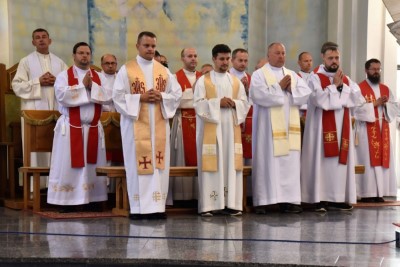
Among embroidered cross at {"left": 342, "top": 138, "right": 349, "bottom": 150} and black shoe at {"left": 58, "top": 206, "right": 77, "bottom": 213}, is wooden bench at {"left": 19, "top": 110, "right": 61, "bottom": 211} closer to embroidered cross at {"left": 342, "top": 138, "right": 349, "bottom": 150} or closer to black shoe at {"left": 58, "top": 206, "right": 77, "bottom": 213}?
black shoe at {"left": 58, "top": 206, "right": 77, "bottom": 213}

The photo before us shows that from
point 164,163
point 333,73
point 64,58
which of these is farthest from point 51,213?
point 64,58

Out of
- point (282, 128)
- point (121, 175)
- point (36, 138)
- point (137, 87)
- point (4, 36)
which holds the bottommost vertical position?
point (121, 175)

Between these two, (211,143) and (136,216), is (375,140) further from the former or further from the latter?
(136,216)

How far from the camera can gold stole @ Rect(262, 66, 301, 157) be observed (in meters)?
8.43

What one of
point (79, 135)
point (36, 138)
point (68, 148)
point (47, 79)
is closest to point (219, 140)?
point (79, 135)

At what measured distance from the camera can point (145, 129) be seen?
7.89 m

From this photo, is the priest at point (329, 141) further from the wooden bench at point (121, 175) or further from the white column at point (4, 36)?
the white column at point (4, 36)

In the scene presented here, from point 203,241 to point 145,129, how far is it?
210 cm

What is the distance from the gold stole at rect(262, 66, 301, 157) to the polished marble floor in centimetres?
82

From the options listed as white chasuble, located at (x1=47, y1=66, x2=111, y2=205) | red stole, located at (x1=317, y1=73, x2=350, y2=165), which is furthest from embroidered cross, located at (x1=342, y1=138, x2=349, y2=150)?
white chasuble, located at (x1=47, y1=66, x2=111, y2=205)

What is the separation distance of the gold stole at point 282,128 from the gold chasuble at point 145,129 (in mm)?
1382

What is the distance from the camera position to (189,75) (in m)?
9.74

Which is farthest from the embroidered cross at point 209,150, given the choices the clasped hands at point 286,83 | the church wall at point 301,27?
the church wall at point 301,27

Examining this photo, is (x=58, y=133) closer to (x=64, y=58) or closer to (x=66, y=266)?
(x=66, y=266)
